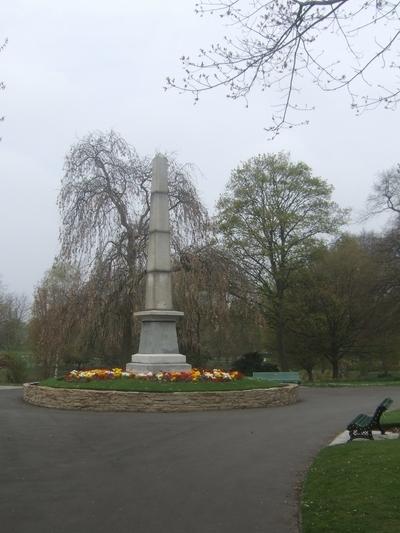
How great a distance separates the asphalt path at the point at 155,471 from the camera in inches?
228

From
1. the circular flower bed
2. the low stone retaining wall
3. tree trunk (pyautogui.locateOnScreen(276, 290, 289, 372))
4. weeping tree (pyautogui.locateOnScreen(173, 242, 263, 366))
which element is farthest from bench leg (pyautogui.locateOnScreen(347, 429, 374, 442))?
tree trunk (pyautogui.locateOnScreen(276, 290, 289, 372))

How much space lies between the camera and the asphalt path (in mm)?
5797

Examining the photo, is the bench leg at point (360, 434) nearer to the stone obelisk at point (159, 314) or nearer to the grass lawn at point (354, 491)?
the grass lawn at point (354, 491)

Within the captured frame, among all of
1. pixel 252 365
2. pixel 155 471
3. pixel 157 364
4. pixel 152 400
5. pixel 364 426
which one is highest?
pixel 252 365

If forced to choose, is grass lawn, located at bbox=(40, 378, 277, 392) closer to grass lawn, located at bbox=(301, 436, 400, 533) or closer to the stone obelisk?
the stone obelisk

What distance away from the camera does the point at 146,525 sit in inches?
220

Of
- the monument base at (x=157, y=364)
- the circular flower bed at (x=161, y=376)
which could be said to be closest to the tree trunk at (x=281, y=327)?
the monument base at (x=157, y=364)

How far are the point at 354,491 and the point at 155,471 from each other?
272 centimetres

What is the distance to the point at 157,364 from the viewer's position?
19.0 m

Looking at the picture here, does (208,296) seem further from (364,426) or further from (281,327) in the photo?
(364,426)

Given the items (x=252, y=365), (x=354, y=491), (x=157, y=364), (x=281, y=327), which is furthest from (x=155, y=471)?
(x=281, y=327)

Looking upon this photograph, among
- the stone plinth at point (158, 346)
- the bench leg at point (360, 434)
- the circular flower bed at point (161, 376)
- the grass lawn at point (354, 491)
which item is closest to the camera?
the grass lawn at point (354, 491)

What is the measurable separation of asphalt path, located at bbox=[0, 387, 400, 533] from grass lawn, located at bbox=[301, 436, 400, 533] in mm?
231

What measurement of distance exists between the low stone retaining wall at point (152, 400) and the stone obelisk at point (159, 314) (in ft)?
9.02
